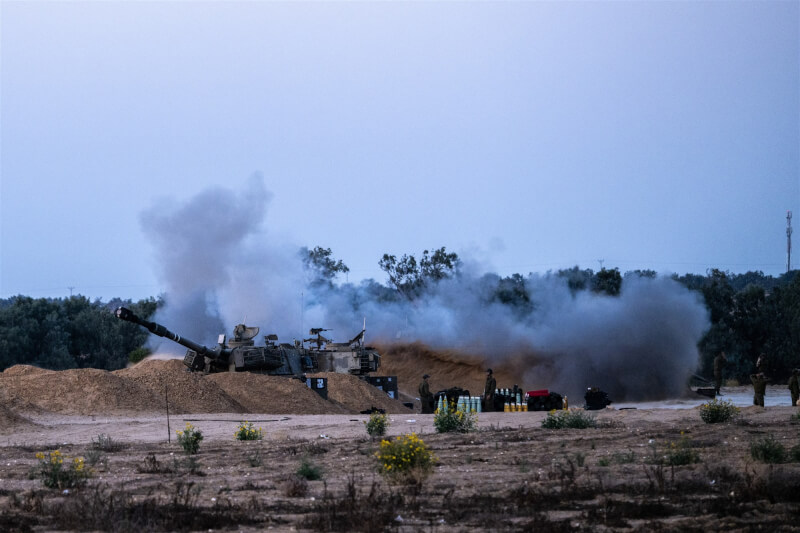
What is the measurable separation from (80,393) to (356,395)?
35.8 ft

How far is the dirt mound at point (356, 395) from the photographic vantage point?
124 ft

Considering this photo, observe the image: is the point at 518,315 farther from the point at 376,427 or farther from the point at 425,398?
the point at 376,427

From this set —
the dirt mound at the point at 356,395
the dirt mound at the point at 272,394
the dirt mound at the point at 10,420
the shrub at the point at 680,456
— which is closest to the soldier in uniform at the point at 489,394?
the dirt mound at the point at 272,394

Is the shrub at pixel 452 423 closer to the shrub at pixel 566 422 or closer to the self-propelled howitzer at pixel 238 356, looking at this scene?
the shrub at pixel 566 422

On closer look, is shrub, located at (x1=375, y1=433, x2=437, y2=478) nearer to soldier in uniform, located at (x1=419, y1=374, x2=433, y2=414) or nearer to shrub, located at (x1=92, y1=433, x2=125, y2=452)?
shrub, located at (x1=92, y1=433, x2=125, y2=452)

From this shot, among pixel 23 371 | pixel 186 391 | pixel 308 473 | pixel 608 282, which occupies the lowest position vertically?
pixel 308 473

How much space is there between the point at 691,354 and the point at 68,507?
4550 cm

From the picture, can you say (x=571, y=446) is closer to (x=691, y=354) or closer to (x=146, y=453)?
(x=146, y=453)

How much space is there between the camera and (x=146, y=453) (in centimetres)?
1950

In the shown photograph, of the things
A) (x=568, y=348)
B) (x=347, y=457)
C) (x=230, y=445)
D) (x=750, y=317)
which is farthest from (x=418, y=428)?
(x=750, y=317)

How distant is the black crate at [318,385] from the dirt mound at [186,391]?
3.75m

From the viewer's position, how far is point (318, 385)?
36844 millimetres

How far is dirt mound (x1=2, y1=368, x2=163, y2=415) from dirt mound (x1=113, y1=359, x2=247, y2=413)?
515 mm

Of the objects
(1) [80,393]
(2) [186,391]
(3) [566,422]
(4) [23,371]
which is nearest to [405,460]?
(3) [566,422]
